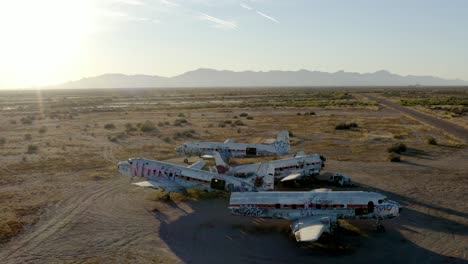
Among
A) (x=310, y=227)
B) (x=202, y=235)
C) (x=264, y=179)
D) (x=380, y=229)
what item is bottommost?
(x=202, y=235)

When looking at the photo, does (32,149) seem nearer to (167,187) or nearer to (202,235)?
(167,187)

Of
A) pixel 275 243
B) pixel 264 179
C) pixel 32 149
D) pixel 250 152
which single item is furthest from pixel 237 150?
pixel 32 149

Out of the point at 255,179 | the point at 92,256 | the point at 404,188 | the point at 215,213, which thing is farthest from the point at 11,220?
the point at 404,188

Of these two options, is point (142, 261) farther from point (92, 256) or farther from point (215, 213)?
point (215, 213)

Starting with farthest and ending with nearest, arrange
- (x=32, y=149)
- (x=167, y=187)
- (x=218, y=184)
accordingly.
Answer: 1. (x=32, y=149)
2. (x=167, y=187)
3. (x=218, y=184)

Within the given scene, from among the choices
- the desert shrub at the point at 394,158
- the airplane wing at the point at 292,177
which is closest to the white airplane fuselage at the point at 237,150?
the airplane wing at the point at 292,177

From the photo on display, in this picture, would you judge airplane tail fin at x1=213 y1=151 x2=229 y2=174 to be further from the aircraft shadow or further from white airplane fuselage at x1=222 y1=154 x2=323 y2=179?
the aircraft shadow

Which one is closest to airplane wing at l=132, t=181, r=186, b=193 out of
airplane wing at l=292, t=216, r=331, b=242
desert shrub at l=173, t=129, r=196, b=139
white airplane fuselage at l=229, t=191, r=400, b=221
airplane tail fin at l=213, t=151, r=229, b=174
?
airplane tail fin at l=213, t=151, r=229, b=174
